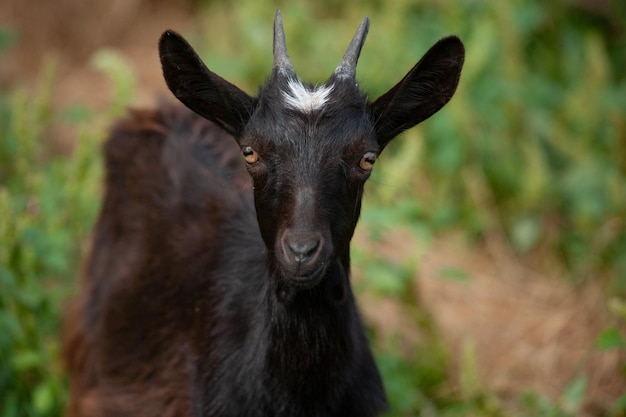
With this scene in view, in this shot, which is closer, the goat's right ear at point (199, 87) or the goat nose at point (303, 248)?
the goat nose at point (303, 248)

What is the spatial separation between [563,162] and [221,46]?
3658 mm

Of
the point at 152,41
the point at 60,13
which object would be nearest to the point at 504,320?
the point at 152,41

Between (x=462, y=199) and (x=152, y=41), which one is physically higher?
(x=152, y=41)

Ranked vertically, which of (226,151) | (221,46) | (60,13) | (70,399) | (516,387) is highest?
(60,13)

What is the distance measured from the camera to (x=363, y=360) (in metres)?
4.71

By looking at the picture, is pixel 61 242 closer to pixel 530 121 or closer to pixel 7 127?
pixel 7 127

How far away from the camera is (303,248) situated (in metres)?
3.83

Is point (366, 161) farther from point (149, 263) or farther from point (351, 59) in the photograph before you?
point (149, 263)

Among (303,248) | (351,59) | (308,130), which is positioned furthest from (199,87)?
(303,248)

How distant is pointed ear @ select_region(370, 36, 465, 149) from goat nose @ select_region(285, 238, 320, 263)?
0.79 metres

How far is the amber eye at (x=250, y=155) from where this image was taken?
4.16 meters

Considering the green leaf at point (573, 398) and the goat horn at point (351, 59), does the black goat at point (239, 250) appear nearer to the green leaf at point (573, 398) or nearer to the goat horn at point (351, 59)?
the goat horn at point (351, 59)

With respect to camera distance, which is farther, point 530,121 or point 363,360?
point 530,121

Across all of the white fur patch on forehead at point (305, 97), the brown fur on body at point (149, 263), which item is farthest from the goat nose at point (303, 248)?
the brown fur on body at point (149, 263)
